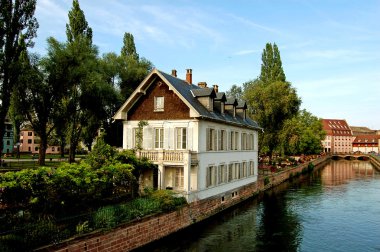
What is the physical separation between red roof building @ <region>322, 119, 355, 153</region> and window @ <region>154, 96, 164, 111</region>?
15720 centimetres

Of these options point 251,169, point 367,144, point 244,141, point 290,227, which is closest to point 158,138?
point 244,141

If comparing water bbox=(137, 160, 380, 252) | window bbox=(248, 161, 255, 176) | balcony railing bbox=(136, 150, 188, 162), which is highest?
balcony railing bbox=(136, 150, 188, 162)

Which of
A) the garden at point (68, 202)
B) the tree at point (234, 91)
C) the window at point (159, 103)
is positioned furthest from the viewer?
the tree at point (234, 91)

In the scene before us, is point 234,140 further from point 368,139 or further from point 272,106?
point 368,139

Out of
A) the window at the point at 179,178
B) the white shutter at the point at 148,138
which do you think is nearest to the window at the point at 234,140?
the window at the point at 179,178

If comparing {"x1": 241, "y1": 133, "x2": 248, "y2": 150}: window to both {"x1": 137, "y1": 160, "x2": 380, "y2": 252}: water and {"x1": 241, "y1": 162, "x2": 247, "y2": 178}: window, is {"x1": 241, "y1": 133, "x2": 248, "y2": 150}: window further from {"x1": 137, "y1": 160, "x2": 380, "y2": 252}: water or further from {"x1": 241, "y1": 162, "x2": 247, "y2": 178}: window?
{"x1": 137, "y1": 160, "x2": 380, "y2": 252}: water

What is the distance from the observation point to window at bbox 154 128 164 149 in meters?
29.0

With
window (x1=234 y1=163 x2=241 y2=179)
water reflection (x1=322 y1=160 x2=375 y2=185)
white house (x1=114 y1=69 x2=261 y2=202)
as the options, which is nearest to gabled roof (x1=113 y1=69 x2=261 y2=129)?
white house (x1=114 y1=69 x2=261 y2=202)

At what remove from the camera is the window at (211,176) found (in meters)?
28.6

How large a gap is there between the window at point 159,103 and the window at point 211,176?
6.80 metres

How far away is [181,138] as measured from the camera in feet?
91.3


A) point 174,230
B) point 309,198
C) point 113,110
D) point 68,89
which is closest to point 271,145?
point 309,198

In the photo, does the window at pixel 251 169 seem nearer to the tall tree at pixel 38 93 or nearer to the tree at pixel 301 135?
the tree at pixel 301 135

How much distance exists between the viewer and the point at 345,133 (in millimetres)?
176375
